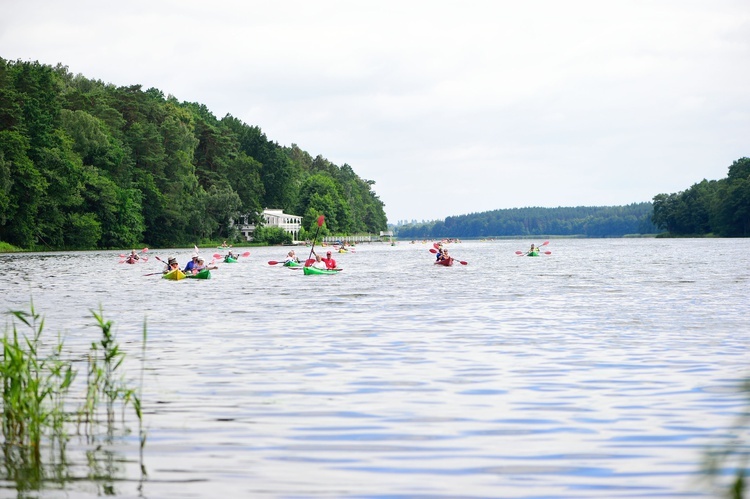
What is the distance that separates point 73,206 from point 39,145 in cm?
1042

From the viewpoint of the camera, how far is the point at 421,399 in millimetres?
13258

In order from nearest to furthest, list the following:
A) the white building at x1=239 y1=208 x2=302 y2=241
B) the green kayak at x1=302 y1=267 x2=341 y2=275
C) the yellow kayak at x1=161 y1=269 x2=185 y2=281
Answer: the yellow kayak at x1=161 y1=269 x2=185 y2=281 → the green kayak at x1=302 y1=267 x2=341 y2=275 → the white building at x1=239 y1=208 x2=302 y2=241

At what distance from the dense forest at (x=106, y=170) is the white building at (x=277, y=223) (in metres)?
2.22

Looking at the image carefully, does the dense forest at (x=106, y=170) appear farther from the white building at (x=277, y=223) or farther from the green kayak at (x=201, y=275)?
the green kayak at (x=201, y=275)

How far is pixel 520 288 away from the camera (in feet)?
135

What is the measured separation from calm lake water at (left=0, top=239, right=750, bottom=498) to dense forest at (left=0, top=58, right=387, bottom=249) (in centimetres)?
6498

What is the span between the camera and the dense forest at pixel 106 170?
9281 centimetres

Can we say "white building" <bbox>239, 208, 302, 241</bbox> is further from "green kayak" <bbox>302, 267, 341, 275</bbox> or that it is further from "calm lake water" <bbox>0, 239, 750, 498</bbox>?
"calm lake water" <bbox>0, 239, 750, 498</bbox>

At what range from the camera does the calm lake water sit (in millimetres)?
9031

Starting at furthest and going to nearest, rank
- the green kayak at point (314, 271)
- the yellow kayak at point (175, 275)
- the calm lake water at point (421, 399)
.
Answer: the green kayak at point (314, 271)
the yellow kayak at point (175, 275)
the calm lake water at point (421, 399)

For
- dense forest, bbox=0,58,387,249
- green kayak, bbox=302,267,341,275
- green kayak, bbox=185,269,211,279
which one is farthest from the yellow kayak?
dense forest, bbox=0,58,387,249

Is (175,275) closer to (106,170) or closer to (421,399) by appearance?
(421,399)

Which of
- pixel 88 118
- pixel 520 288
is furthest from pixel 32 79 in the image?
pixel 520 288

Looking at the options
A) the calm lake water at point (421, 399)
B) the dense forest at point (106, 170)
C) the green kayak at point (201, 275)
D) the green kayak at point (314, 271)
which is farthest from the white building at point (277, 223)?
the calm lake water at point (421, 399)
